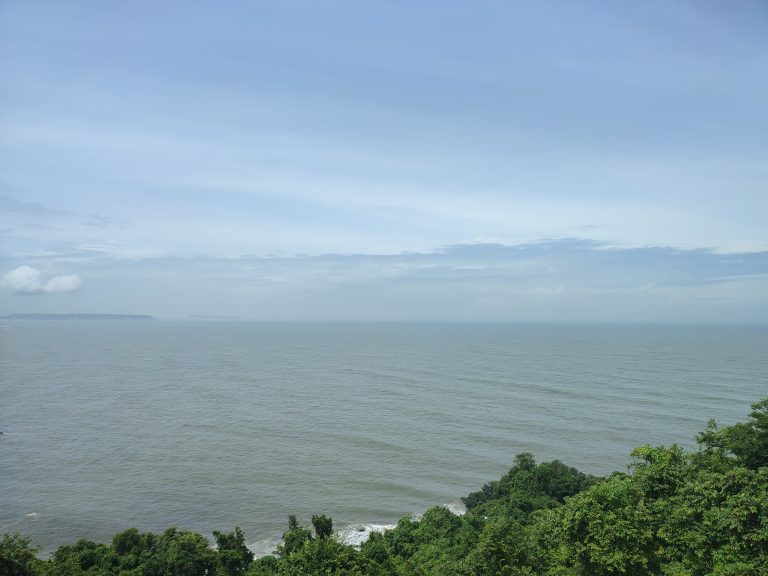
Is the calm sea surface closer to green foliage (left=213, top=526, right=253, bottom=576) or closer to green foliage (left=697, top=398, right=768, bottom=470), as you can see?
green foliage (left=213, top=526, right=253, bottom=576)

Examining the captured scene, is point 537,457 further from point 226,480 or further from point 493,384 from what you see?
point 493,384

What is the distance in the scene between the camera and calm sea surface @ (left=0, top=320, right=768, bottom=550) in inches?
1366

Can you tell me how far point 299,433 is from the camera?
50312 mm

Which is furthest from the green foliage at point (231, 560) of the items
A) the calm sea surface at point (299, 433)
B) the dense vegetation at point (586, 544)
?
the calm sea surface at point (299, 433)

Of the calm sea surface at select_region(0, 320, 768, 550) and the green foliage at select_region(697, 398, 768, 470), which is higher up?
the green foliage at select_region(697, 398, 768, 470)

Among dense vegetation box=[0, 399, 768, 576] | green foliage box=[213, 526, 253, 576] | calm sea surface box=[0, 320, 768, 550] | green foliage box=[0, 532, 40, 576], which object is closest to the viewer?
dense vegetation box=[0, 399, 768, 576]

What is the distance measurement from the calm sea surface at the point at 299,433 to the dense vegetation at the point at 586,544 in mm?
9611

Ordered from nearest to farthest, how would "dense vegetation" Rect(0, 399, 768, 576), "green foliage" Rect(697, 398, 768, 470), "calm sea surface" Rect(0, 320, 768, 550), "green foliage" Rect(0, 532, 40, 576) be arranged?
1. "dense vegetation" Rect(0, 399, 768, 576)
2. "green foliage" Rect(0, 532, 40, 576)
3. "green foliage" Rect(697, 398, 768, 470)
4. "calm sea surface" Rect(0, 320, 768, 550)

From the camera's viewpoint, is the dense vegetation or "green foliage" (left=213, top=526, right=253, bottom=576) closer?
the dense vegetation

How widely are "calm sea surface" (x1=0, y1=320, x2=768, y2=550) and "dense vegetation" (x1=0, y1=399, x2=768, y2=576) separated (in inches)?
378

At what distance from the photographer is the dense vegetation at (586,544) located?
49.9 ft

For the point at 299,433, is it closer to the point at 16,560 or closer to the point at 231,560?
the point at 231,560

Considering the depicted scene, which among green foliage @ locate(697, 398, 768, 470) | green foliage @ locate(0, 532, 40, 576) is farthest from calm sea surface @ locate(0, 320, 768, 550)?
green foliage @ locate(697, 398, 768, 470)

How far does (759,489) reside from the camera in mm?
16594
